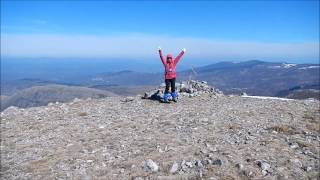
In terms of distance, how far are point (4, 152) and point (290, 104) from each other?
1654cm

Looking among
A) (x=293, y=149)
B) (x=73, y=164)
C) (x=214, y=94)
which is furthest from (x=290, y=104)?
(x=73, y=164)

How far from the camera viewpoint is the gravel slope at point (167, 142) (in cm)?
1417

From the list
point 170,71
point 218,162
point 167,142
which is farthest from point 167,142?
point 170,71

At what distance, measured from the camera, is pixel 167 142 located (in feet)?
55.5

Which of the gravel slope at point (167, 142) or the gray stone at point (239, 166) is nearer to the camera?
the gray stone at point (239, 166)

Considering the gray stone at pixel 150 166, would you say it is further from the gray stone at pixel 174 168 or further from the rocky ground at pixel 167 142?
the gray stone at pixel 174 168

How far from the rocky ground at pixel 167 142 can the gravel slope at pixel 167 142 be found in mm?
34

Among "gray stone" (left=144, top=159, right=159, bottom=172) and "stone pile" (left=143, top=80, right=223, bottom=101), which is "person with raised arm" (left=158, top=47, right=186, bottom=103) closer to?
"stone pile" (left=143, top=80, right=223, bottom=101)

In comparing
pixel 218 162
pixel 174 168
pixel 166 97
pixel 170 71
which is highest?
pixel 170 71

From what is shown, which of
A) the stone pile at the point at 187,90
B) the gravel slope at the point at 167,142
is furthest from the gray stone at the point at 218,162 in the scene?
the stone pile at the point at 187,90

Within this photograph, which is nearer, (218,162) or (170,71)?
(218,162)

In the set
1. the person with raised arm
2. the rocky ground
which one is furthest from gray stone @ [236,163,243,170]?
the person with raised arm

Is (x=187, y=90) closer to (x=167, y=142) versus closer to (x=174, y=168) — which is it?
(x=167, y=142)

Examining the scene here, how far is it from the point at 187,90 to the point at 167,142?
14.0 metres
